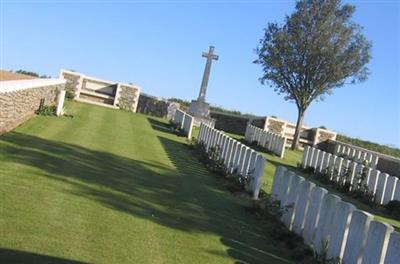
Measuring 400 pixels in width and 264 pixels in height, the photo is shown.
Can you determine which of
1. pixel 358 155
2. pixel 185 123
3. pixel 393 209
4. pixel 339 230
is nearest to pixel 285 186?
pixel 339 230

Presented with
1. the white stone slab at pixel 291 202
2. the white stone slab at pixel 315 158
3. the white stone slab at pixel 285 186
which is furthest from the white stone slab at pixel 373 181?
the white stone slab at pixel 291 202

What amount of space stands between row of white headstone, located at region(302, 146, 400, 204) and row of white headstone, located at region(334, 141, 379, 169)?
9.86ft

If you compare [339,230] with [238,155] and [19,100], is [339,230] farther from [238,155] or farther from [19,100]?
[19,100]

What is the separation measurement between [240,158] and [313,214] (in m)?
5.09

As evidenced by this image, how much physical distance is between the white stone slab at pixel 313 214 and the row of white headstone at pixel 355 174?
7255mm

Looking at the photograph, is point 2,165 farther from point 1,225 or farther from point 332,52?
point 332,52

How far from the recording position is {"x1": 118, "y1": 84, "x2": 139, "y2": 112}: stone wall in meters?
34.6

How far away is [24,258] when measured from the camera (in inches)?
228

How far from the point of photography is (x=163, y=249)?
698cm

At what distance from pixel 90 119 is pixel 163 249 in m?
15.8

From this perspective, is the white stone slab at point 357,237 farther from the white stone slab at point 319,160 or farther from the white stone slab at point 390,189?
the white stone slab at point 319,160

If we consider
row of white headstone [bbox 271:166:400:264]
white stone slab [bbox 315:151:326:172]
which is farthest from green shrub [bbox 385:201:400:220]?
row of white headstone [bbox 271:166:400:264]

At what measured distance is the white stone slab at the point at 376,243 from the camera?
635 centimetres

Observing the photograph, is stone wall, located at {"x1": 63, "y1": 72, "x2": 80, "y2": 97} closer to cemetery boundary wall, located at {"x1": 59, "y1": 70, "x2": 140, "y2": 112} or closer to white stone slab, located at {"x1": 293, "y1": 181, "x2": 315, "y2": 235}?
cemetery boundary wall, located at {"x1": 59, "y1": 70, "x2": 140, "y2": 112}
